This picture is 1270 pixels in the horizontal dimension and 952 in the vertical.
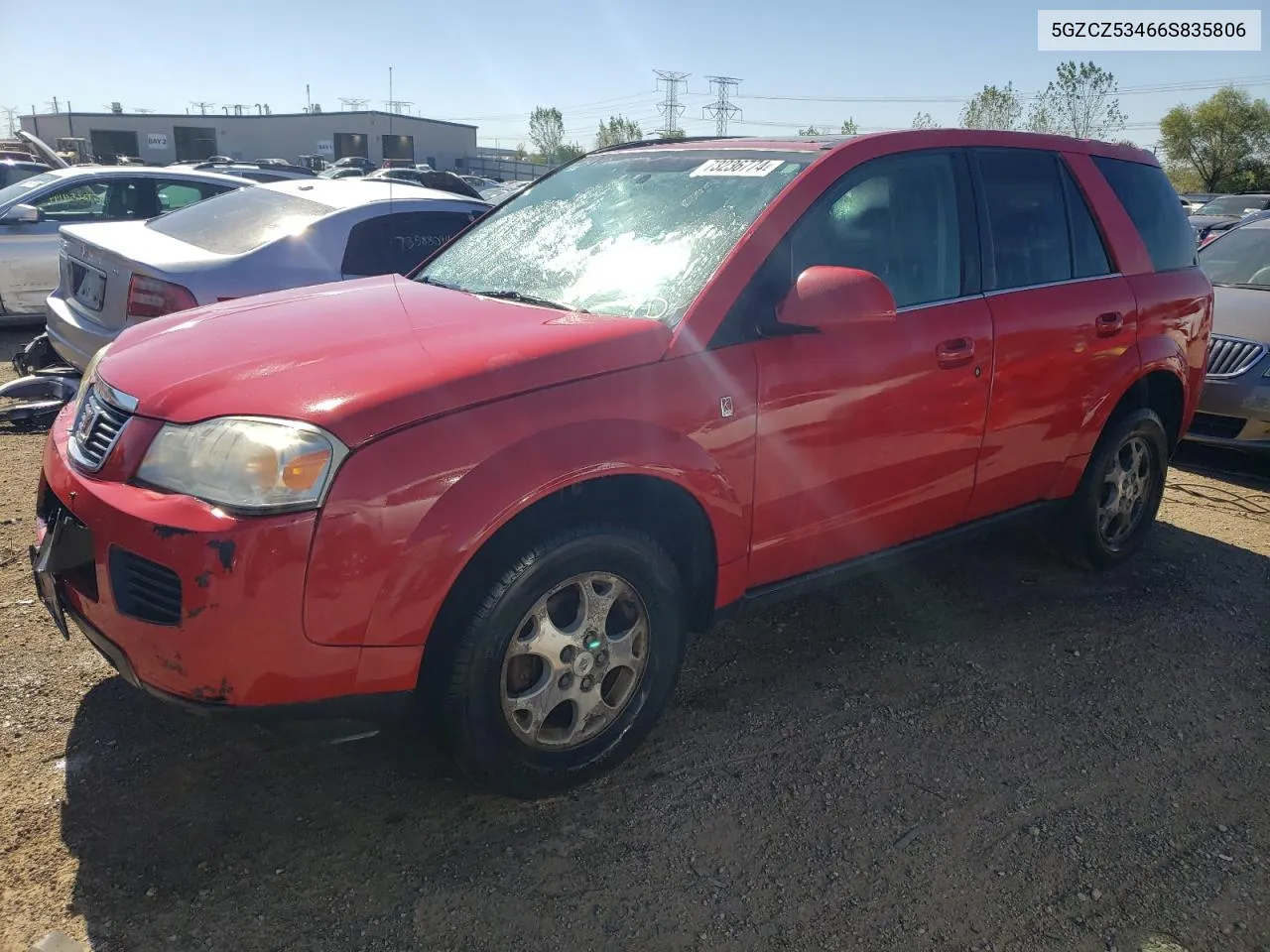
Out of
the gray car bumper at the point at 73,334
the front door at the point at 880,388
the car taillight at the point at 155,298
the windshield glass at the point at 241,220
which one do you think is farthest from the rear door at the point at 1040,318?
the gray car bumper at the point at 73,334

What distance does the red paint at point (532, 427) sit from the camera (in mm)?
2225

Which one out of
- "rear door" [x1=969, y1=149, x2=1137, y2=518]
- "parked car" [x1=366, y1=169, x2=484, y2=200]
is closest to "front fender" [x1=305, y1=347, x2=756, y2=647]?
"rear door" [x1=969, y1=149, x2=1137, y2=518]

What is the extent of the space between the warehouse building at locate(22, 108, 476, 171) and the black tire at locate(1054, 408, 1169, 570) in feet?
203

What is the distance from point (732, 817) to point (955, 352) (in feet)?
5.74

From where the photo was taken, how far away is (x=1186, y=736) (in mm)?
3293

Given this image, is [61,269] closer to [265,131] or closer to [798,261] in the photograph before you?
[798,261]

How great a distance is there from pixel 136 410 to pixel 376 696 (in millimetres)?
942

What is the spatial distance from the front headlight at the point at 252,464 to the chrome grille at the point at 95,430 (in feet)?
0.86

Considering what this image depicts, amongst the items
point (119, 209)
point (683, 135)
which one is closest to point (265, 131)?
point (119, 209)

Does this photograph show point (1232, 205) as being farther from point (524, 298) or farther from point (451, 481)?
point (451, 481)

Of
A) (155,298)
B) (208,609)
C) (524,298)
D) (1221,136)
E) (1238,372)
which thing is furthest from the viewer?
(1221,136)

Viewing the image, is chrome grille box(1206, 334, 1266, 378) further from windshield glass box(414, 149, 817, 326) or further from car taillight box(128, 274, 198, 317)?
car taillight box(128, 274, 198, 317)

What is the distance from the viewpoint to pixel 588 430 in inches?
100

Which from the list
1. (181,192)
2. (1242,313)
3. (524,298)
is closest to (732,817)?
(524,298)
